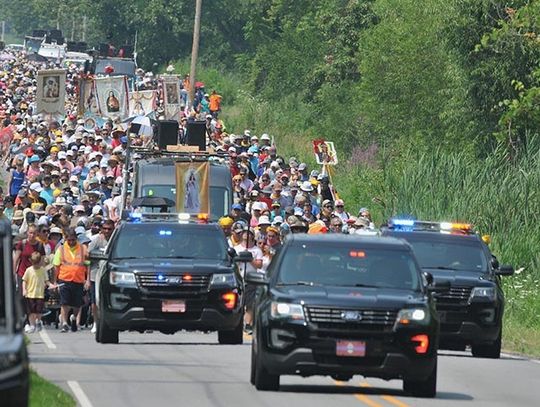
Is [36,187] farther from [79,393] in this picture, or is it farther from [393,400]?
[393,400]

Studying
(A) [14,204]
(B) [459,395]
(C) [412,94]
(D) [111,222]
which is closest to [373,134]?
(C) [412,94]

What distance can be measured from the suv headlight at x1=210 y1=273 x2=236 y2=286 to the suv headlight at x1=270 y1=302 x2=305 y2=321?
6.27 meters

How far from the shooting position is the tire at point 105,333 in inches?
1039

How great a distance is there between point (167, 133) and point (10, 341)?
27.1 m

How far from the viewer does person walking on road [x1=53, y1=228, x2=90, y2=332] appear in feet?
103

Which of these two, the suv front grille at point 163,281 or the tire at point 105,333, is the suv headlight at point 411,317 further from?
the tire at point 105,333

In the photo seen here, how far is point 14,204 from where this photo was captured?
129ft

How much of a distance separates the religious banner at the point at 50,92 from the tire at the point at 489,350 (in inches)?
973

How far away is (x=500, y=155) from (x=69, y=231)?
55.9 feet

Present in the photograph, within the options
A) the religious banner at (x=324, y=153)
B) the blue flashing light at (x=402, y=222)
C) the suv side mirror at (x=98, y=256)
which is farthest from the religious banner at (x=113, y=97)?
the suv side mirror at (x=98, y=256)

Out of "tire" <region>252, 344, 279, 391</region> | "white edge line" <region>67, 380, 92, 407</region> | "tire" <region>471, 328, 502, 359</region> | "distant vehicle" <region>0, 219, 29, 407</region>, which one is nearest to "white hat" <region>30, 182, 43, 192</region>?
"tire" <region>471, 328, 502, 359</region>

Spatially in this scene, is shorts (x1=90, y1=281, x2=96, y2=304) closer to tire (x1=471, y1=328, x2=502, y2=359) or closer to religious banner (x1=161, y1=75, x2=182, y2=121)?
tire (x1=471, y1=328, x2=502, y2=359)

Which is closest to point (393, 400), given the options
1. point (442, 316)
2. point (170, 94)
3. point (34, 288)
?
point (442, 316)

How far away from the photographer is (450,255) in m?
27.2
